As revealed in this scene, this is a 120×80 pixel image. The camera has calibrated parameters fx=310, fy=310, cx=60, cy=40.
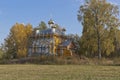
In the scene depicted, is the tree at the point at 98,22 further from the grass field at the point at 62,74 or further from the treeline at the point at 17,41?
the grass field at the point at 62,74

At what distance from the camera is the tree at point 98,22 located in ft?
209

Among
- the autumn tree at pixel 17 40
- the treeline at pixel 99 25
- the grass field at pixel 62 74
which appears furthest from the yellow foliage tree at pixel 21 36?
the grass field at pixel 62 74

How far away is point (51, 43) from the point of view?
83625mm

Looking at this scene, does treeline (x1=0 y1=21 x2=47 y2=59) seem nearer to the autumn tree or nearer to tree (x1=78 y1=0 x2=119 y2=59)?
the autumn tree

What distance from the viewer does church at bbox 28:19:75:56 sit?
8306cm

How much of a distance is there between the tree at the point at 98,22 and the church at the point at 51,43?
16523 millimetres

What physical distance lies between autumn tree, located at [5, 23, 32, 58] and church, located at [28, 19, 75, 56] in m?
2.50

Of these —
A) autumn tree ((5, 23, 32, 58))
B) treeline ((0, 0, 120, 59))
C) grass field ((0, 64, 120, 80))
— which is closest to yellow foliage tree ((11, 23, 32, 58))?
autumn tree ((5, 23, 32, 58))

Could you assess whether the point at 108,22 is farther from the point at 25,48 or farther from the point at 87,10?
the point at 25,48

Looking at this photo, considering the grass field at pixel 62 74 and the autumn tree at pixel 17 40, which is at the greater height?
the autumn tree at pixel 17 40

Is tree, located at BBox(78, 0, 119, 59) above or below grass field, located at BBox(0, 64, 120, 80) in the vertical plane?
above

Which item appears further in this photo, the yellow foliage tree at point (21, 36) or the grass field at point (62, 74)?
the yellow foliage tree at point (21, 36)

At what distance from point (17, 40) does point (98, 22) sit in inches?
1288

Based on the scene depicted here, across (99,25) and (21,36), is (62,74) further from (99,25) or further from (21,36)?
(21,36)
